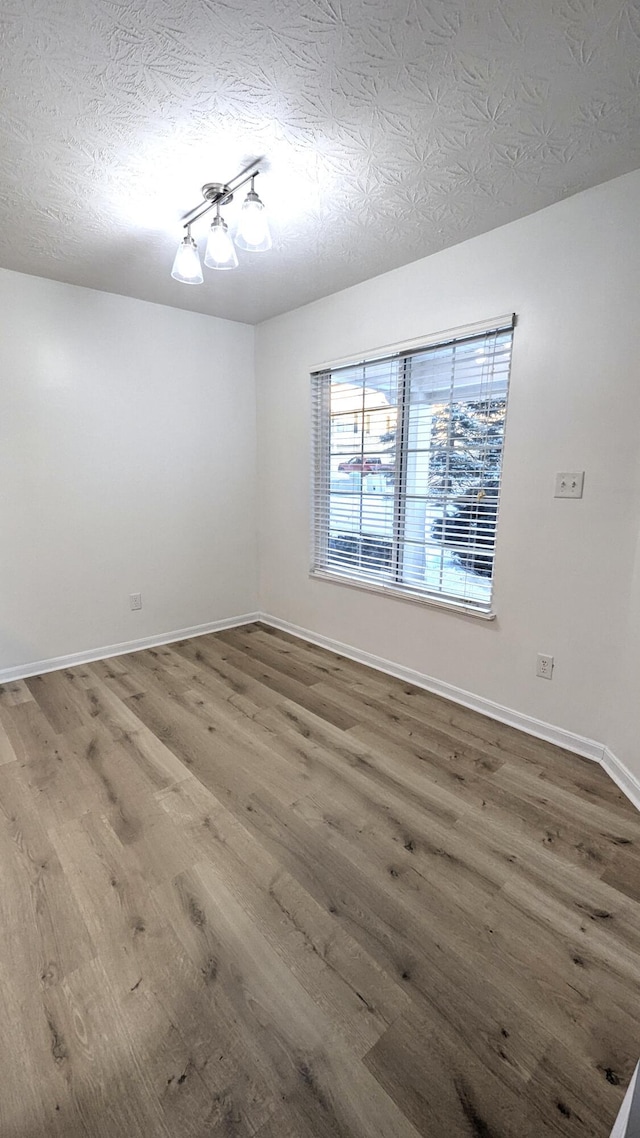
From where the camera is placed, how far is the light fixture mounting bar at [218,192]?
1.84m

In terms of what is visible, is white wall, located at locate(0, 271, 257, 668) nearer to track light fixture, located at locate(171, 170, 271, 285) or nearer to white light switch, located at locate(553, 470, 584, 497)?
track light fixture, located at locate(171, 170, 271, 285)

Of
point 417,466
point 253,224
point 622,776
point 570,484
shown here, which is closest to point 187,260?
point 253,224

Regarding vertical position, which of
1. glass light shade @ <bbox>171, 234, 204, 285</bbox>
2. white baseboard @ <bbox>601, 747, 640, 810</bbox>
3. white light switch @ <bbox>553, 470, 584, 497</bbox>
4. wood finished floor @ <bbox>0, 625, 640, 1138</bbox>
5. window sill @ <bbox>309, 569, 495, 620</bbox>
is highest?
glass light shade @ <bbox>171, 234, 204, 285</bbox>

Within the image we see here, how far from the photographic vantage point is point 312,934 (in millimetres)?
1329

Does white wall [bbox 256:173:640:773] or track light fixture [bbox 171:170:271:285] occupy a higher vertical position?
track light fixture [bbox 171:170:271:285]

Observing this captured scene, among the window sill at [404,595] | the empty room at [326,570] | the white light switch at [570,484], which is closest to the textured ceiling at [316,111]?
the empty room at [326,570]

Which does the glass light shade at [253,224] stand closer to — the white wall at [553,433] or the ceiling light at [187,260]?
the ceiling light at [187,260]

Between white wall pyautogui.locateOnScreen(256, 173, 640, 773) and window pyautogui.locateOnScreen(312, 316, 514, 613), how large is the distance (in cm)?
11

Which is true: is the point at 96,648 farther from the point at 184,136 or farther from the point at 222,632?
the point at 184,136

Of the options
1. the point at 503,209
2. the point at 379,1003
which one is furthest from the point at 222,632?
the point at 503,209

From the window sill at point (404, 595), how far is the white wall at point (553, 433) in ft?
0.21

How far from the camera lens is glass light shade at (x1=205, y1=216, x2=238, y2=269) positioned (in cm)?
189

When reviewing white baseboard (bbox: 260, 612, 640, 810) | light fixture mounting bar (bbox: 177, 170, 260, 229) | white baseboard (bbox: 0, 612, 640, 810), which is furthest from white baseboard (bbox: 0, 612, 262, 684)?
light fixture mounting bar (bbox: 177, 170, 260, 229)

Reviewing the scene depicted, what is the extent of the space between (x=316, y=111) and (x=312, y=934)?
2551 mm
